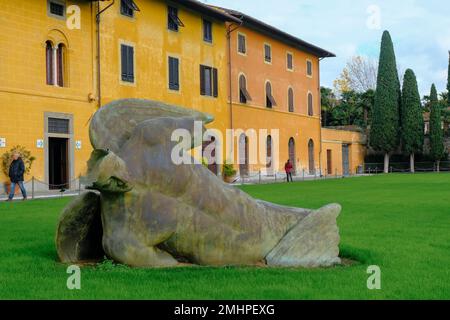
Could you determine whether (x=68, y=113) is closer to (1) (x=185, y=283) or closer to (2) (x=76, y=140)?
(2) (x=76, y=140)

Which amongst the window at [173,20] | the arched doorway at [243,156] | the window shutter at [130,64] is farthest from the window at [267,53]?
the window shutter at [130,64]

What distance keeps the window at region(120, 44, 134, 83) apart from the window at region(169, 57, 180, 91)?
2.77 m

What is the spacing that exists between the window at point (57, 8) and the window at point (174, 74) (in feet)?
21.4

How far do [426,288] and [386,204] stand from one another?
1005cm

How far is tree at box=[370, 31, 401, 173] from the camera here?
48906 millimetres

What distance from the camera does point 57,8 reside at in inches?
920

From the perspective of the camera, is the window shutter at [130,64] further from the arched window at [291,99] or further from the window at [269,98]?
the arched window at [291,99]

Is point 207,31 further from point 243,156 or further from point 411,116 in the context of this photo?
point 411,116

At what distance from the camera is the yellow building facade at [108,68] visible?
71.9 feet

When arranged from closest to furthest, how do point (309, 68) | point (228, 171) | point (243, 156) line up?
point (228, 171), point (243, 156), point (309, 68)

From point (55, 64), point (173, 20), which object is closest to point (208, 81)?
point (173, 20)

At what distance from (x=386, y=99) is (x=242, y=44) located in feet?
60.1

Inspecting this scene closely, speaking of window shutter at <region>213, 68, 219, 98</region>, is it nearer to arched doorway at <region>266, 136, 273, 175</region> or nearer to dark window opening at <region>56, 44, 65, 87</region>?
arched doorway at <region>266, 136, 273, 175</region>
